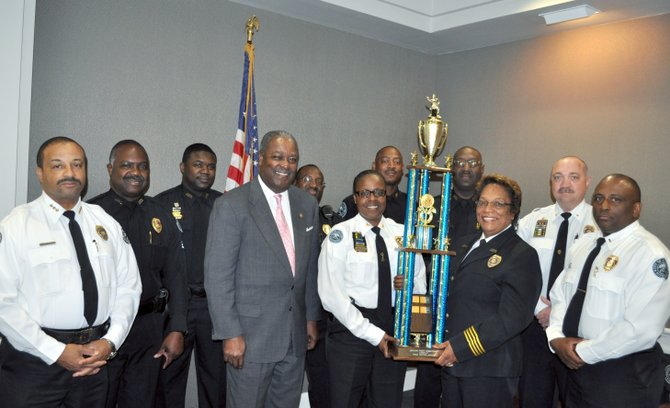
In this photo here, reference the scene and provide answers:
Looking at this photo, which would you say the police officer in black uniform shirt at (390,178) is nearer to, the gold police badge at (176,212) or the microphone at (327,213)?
the microphone at (327,213)

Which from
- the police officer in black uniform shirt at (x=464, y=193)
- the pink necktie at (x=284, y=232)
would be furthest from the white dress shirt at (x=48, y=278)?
the police officer in black uniform shirt at (x=464, y=193)

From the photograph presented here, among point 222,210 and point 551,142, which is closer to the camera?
point 222,210

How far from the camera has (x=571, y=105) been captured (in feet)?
20.3

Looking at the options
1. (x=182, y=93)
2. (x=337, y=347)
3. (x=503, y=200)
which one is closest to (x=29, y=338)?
(x=337, y=347)

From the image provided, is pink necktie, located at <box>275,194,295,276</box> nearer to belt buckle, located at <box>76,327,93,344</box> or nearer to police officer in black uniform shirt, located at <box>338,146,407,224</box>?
belt buckle, located at <box>76,327,93,344</box>

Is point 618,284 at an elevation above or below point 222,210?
below

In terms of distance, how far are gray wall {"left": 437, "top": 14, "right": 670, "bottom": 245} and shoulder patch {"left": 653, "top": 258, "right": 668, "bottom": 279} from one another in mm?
2720

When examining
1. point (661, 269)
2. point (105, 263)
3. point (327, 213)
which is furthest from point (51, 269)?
point (661, 269)

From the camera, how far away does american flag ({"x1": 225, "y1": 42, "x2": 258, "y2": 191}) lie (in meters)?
5.21

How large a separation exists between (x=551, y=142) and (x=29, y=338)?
5080 millimetres

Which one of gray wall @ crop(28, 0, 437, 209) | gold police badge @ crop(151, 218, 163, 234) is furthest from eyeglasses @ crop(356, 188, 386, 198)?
gray wall @ crop(28, 0, 437, 209)

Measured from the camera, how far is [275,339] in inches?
129

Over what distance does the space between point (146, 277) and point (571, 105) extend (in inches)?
173

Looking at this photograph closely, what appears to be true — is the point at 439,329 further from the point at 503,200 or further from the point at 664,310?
the point at 664,310
